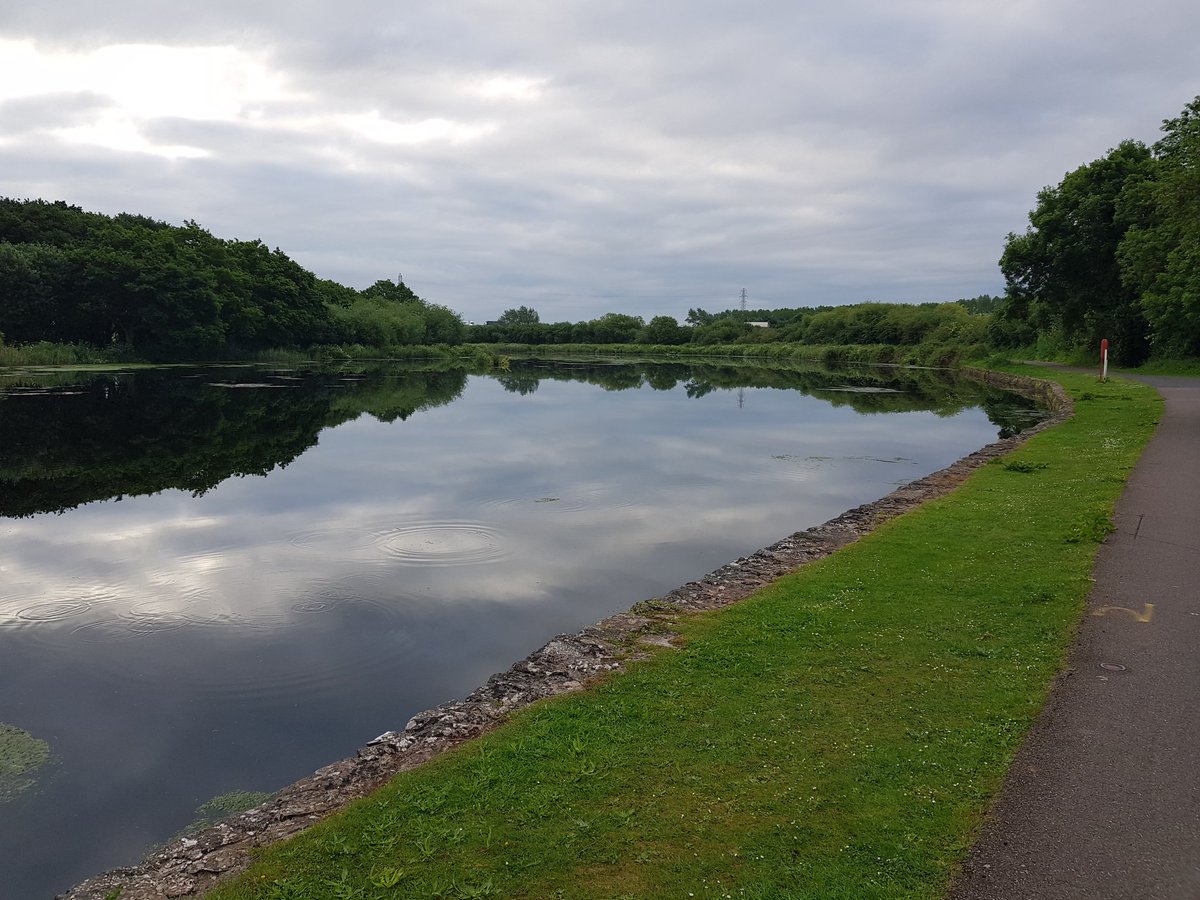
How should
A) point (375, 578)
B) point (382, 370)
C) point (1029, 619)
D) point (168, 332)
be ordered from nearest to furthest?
point (1029, 619) → point (375, 578) → point (168, 332) → point (382, 370)

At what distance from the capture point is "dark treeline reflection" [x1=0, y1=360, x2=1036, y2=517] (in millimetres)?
20253

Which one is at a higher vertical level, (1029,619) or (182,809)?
(1029,619)

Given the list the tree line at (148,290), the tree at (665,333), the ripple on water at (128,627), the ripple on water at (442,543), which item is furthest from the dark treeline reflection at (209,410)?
the tree at (665,333)

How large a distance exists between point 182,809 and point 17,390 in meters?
44.9

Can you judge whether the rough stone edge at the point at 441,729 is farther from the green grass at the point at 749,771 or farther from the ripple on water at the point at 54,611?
the ripple on water at the point at 54,611

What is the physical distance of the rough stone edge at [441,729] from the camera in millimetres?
4887

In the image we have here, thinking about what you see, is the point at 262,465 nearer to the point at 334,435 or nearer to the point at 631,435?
the point at 334,435

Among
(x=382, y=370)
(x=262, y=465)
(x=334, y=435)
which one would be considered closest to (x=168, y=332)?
(x=382, y=370)

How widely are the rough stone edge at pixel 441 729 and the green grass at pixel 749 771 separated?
305 mm

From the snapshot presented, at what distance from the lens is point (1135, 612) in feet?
26.5

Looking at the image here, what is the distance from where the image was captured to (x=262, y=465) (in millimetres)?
22125

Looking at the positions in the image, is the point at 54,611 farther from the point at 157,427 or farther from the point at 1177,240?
the point at 1177,240

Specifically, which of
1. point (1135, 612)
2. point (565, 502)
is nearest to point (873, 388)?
point (565, 502)

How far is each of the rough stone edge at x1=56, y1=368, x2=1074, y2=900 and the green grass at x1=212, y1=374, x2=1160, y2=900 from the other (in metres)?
0.31
